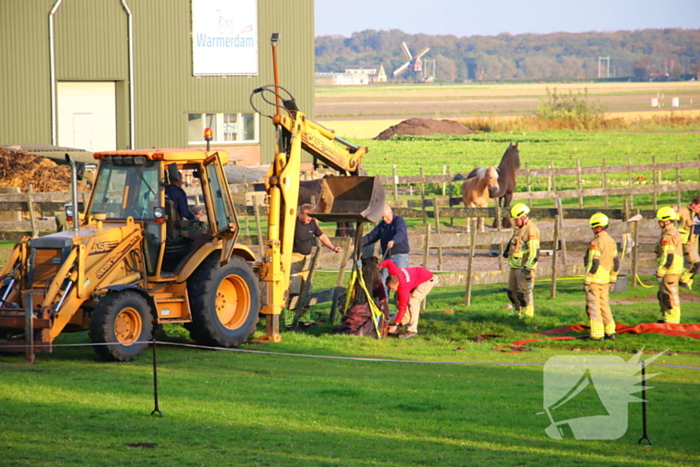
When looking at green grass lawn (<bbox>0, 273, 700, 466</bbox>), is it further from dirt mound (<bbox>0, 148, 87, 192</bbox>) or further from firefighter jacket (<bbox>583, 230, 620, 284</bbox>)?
dirt mound (<bbox>0, 148, 87, 192</bbox>)

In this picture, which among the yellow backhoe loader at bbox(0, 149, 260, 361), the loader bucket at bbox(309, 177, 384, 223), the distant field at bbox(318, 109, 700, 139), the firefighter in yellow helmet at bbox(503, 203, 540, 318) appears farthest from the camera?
the distant field at bbox(318, 109, 700, 139)

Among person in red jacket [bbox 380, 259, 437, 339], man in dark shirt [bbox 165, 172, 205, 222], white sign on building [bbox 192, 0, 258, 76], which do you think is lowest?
person in red jacket [bbox 380, 259, 437, 339]

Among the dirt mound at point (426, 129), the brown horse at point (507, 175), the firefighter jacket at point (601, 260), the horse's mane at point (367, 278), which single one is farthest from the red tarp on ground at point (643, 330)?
the dirt mound at point (426, 129)

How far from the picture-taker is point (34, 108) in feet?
113

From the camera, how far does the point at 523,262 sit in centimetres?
1444

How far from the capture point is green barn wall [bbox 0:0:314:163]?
34.2m

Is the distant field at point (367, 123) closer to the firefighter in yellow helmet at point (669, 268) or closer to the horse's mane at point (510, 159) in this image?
the horse's mane at point (510, 159)

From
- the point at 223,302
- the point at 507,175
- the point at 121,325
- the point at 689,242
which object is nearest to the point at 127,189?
the point at 121,325

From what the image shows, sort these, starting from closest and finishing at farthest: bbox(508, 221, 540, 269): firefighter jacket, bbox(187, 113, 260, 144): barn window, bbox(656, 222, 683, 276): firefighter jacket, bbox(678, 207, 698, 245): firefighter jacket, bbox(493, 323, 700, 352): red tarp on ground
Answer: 1. bbox(493, 323, 700, 352): red tarp on ground
2. bbox(656, 222, 683, 276): firefighter jacket
3. bbox(508, 221, 540, 269): firefighter jacket
4. bbox(678, 207, 698, 245): firefighter jacket
5. bbox(187, 113, 260, 144): barn window

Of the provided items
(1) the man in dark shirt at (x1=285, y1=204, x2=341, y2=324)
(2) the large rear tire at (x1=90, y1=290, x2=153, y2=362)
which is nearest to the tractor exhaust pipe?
(2) the large rear tire at (x1=90, y1=290, x2=153, y2=362)

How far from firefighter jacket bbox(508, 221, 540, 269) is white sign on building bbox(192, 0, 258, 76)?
26.2 metres

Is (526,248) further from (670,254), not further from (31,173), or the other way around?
(31,173)

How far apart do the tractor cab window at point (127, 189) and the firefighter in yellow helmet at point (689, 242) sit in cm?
875

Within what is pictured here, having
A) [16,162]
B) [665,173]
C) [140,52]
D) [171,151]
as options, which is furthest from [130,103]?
[171,151]
